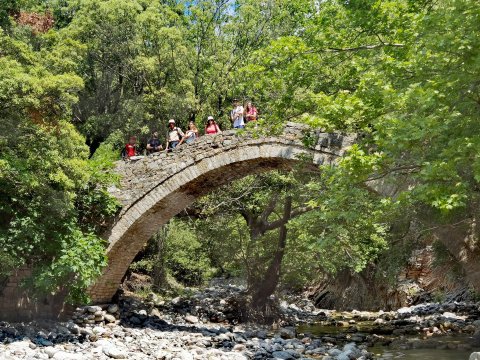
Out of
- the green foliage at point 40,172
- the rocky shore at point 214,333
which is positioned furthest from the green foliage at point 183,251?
the green foliage at point 40,172

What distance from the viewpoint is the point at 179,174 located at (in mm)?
12367

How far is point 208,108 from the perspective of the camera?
17.2 m

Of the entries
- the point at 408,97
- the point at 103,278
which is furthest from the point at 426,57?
the point at 103,278

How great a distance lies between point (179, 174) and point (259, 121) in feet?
7.57

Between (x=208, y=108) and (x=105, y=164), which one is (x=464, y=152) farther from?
(x=208, y=108)

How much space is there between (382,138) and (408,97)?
75 cm

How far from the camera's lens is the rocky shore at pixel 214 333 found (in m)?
9.77

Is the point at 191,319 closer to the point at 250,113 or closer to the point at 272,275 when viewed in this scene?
the point at 272,275

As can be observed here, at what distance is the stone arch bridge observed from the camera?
11625 mm

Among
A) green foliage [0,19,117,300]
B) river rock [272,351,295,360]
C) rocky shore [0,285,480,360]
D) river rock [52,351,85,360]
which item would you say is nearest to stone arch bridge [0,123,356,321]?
rocky shore [0,285,480,360]

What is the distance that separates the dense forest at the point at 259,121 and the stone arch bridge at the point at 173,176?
1.52 ft

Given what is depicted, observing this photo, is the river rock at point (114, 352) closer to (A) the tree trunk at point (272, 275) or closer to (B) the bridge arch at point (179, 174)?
(B) the bridge arch at point (179, 174)

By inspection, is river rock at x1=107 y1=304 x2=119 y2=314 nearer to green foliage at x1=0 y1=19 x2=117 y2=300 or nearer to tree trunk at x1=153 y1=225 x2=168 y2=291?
green foliage at x1=0 y1=19 x2=117 y2=300

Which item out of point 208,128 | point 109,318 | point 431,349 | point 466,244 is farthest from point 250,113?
point 431,349
